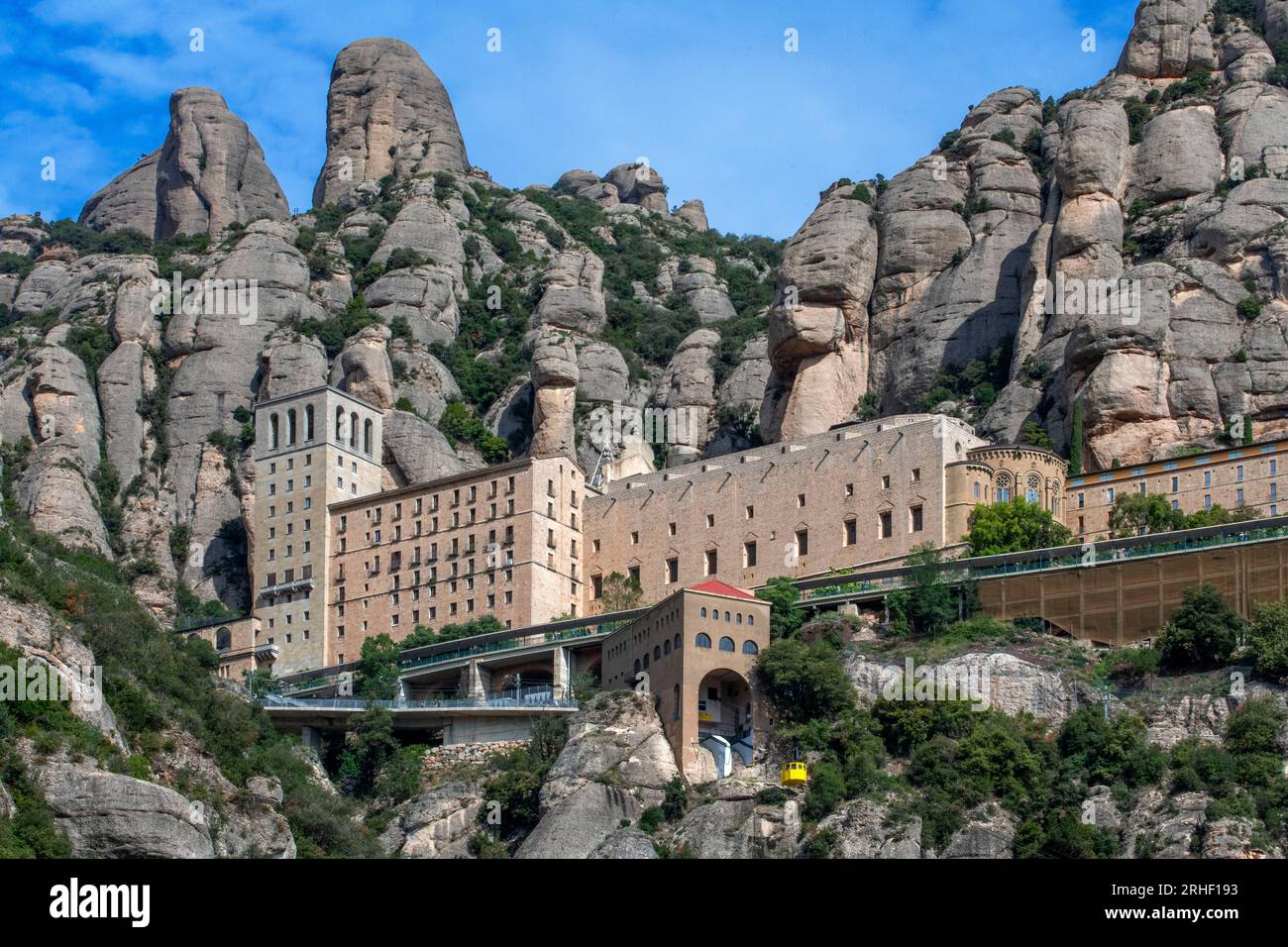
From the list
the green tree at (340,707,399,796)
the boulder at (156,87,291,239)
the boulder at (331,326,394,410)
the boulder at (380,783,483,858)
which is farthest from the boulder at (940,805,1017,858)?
the boulder at (156,87,291,239)

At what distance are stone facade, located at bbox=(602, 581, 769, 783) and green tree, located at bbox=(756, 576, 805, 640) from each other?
132cm

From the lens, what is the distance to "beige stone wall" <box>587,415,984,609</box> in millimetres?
98062

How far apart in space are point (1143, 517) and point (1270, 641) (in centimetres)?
1655

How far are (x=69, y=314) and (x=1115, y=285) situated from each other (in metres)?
66.9

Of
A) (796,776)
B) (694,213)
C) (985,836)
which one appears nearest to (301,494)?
(796,776)

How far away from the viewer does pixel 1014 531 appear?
91.9 metres

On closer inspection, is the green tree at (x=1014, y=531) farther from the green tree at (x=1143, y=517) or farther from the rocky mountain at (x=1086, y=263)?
the rocky mountain at (x=1086, y=263)

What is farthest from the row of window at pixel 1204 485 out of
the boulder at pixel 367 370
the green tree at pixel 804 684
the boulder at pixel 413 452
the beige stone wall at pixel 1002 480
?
the boulder at pixel 367 370

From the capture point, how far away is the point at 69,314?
13525 centimetres

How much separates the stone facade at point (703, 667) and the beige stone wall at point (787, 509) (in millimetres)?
13187

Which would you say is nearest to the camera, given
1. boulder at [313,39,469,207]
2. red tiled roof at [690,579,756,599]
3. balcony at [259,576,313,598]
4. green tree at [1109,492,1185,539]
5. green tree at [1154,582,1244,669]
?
green tree at [1154,582,1244,669]

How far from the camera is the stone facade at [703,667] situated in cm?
8206

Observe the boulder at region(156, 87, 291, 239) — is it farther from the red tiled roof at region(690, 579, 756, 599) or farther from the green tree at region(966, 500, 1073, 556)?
the red tiled roof at region(690, 579, 756, 599)
